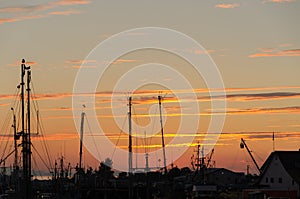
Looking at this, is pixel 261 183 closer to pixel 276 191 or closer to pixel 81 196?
pixel 276 191

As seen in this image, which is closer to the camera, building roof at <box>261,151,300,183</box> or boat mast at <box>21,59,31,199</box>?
boat mast at <box>21,59,31,199</box>

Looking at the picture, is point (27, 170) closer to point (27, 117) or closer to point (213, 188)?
point (27, 117)

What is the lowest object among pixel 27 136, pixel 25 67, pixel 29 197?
pixel 29 197

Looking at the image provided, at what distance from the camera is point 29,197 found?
2965 inches

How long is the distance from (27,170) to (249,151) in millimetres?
107812

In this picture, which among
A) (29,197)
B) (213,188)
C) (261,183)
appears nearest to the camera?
(29,197)

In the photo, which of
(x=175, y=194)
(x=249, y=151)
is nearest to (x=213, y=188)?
(x=175, y=194)

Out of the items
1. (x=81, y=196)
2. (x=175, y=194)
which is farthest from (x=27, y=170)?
(x=175, y=194)

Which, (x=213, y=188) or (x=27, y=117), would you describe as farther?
(x=213, y=188)

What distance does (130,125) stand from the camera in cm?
10781

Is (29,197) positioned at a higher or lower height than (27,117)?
lower

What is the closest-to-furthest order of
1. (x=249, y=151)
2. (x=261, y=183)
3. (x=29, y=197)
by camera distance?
(x=29, y=197) → (x=261, y=183) → (x=249, y=151)

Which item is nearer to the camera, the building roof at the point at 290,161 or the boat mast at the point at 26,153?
the boat mast at the point at 26,153

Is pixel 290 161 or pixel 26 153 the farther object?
pixel 290 161
